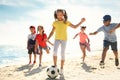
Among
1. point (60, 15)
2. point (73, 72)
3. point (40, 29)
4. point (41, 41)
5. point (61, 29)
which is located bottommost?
point (73, 72)

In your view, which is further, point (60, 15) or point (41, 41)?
point (41, 41)

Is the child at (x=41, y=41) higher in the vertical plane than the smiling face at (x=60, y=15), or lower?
lower

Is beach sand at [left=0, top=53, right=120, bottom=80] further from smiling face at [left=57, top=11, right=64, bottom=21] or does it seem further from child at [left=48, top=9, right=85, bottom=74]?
smiling face at [left=57, top=11, right=64, bottom=21]

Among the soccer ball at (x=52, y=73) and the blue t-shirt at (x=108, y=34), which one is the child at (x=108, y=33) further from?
the soccer ball at (x=52, y=73)

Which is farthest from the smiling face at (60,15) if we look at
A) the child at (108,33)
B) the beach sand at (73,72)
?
the beach sand at (73,72)

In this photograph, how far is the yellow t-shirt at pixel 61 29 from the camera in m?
13.7

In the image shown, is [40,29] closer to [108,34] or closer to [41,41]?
[41,41]

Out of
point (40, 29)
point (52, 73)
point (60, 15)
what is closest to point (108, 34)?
point (60, 15)

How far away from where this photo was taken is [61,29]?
13781 mm

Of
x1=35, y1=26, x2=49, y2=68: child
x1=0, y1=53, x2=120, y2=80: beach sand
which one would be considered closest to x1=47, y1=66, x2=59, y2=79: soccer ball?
x1=0, y1=53, x2=120, y2=80: beach sand

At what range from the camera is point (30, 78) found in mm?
14188

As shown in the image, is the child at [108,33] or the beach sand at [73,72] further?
the child at [108,33]

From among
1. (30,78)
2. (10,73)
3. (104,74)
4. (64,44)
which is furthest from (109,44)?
(10,73)

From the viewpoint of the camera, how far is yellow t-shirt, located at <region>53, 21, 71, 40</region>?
45.1 feet
